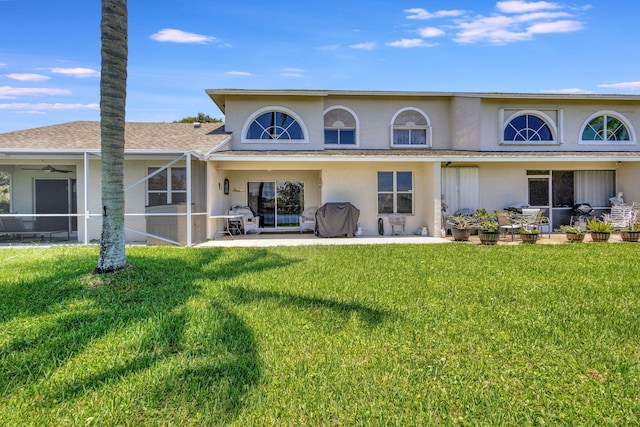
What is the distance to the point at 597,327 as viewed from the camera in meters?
4.72

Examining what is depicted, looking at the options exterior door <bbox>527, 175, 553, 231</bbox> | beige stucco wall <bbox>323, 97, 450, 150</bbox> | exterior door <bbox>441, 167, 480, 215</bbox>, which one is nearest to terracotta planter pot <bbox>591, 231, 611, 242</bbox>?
exterior door <bbox>527, 175, 553, 231</bbox>

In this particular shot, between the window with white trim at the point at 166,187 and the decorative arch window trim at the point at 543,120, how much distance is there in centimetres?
1404

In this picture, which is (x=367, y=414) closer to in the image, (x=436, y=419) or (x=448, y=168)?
(x=436, y=419)

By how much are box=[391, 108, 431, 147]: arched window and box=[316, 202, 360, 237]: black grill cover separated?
461cm

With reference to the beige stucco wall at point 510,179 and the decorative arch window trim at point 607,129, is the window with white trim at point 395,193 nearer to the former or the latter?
the beige stucco wall at point 510,179

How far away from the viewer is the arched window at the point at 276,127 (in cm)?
1595

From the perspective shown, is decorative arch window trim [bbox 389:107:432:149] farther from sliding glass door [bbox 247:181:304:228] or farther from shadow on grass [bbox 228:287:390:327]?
shadow on grass [bbox 228:287:390:327]

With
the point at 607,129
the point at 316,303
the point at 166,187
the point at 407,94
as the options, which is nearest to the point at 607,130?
the point at 607,129

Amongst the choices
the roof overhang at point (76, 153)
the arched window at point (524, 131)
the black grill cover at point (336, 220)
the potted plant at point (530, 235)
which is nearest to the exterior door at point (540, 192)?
the arched window at point (524, 131)

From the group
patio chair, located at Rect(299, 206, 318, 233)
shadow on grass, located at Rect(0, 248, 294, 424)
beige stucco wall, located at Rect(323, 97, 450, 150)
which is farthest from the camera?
beige stucco wall, located at Rect(323, 97, 450, 150)

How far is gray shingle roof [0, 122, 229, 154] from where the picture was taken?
1226 cm

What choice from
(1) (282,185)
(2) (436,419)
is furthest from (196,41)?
(2) (436,419)

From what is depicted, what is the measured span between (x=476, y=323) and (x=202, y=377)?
11.7ft

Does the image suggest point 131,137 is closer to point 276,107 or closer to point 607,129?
point 276,107
